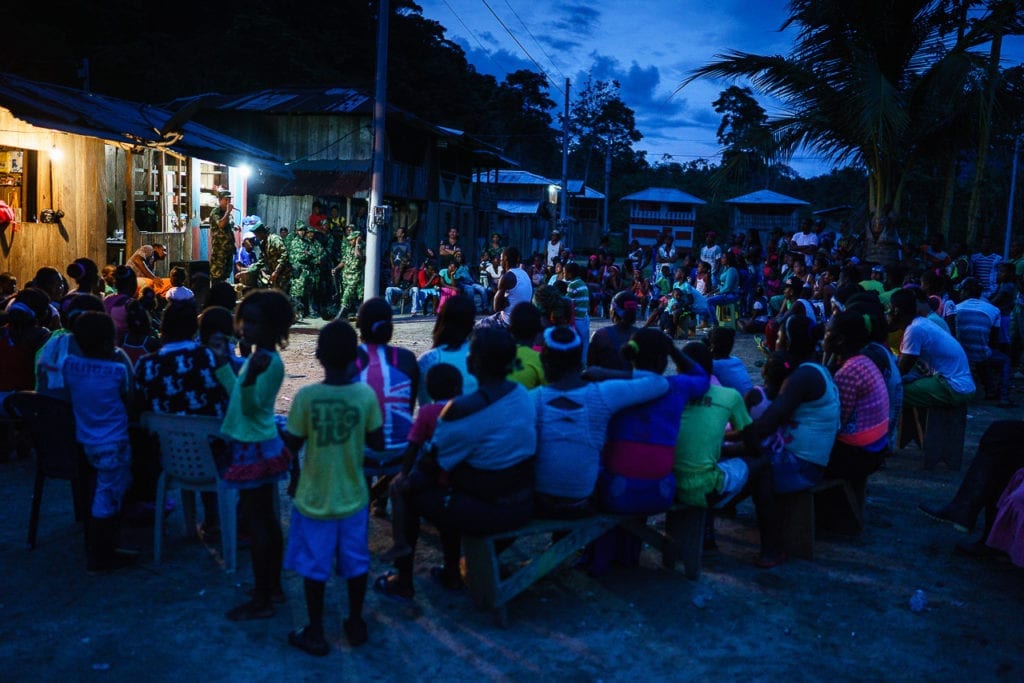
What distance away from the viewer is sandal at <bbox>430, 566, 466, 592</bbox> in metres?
4.78

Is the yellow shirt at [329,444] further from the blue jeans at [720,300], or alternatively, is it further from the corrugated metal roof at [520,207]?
the corrugated metal roof at [520,207]

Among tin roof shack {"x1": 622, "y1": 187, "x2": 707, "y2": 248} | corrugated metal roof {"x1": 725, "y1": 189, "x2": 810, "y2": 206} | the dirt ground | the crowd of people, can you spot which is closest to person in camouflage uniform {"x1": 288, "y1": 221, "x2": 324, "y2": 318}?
the crowd of people

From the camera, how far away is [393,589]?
184 inches

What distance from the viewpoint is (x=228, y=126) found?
24656 millimetres

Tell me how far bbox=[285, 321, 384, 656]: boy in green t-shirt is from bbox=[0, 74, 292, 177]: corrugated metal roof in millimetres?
9865

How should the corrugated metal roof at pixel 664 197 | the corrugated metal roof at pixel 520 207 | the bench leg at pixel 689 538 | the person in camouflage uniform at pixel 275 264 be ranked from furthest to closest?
the corrugated metal roof at pixel 664 197
the corrugated metal roof at pixel 520 207
the person in camouflage uniform at pixel 275 264
the bench leg at pixel 689 538

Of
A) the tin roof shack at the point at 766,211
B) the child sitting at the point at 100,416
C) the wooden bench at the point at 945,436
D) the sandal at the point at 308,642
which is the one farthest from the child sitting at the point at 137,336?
the tin roof shack at the point at 766,211

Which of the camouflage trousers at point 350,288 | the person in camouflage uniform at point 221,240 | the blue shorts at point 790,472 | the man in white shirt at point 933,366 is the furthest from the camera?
the camouflage trousers at point 350,288

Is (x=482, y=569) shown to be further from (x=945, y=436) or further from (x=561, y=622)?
(x=945, y=436)

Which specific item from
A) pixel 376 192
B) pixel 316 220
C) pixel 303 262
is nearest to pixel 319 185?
pixel 316 220

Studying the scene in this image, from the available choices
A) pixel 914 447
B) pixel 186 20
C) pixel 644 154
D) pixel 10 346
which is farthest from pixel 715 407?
pixel 644 154

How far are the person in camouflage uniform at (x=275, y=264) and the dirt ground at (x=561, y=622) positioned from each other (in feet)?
32.9

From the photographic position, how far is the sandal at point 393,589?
465 cm

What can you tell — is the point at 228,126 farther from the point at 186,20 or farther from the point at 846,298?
the point at 846,298
